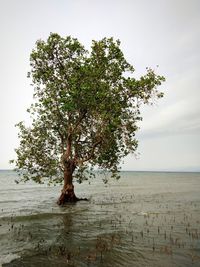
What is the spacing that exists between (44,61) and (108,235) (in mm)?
22717

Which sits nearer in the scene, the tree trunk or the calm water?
the calm water

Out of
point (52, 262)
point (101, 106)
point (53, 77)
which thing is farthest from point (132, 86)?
point (52, 262)

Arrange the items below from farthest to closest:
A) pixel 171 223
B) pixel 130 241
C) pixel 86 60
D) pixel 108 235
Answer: pixel 86 60 → pixel 171 223 → pixel 108 235 → pixel 130 241

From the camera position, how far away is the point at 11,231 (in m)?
21.5

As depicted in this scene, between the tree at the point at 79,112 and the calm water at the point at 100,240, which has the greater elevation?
the tree at the point at 79,112

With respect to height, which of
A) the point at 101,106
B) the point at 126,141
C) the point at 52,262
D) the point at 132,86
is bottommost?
the point at 52,262

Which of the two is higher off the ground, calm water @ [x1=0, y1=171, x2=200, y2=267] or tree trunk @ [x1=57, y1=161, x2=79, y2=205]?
tree trunk @ [x1=57, y1=161, x2=79, y2=205]

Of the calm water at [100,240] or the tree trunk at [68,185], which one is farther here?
the tree trunk at [68,185]

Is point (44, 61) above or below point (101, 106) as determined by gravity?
above

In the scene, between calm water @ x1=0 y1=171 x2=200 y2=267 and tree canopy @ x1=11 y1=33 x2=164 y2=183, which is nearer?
calm water @ x1=0 y1=171 x2=200 y2=267

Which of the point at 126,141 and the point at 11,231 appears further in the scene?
the point at 126,141

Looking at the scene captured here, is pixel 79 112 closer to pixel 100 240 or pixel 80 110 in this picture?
pixel 80 110

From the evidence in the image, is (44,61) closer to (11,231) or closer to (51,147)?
(51,147)

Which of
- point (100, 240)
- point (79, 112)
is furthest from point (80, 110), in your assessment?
point (100, 240)
